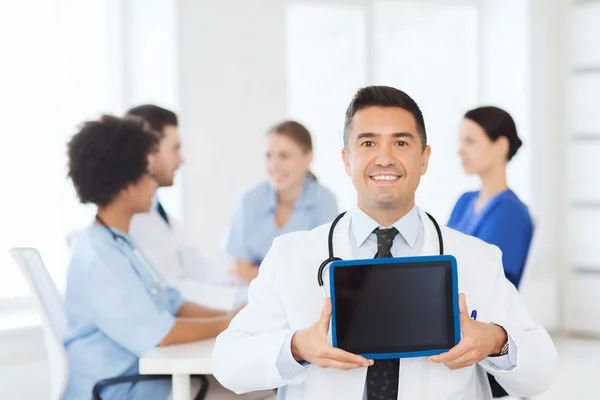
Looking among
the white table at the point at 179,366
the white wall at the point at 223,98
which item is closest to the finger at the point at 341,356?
the white table at the point at 179,366

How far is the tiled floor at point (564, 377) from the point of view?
3.95 meters

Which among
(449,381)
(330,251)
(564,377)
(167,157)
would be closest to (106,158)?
(167,157)

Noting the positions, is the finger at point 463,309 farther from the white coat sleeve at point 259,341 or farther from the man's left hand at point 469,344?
the white coat sleeve at point 259,341

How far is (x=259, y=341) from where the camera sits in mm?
1744

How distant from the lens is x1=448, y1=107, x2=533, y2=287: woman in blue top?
10.3 ft

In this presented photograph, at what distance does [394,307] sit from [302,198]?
260 centimetres

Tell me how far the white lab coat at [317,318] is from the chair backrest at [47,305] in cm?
93

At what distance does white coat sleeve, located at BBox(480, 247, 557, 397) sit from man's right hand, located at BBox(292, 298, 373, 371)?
30 cm

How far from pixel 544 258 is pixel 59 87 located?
146 inches

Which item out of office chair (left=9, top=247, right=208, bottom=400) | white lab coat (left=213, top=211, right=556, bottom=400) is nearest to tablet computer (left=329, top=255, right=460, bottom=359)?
white lab coat (left=213, top=211, right=556, bottom=400)

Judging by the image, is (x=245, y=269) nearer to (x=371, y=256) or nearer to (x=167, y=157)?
(x=167, y=157)

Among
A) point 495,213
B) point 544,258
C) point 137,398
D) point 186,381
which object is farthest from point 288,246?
point 544,258

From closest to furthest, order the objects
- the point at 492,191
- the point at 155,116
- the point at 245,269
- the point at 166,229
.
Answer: the point at 492,191 < the point at 166,229 < the point at 155,116 < the point at 245,269

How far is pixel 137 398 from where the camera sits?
2635 millimetres
